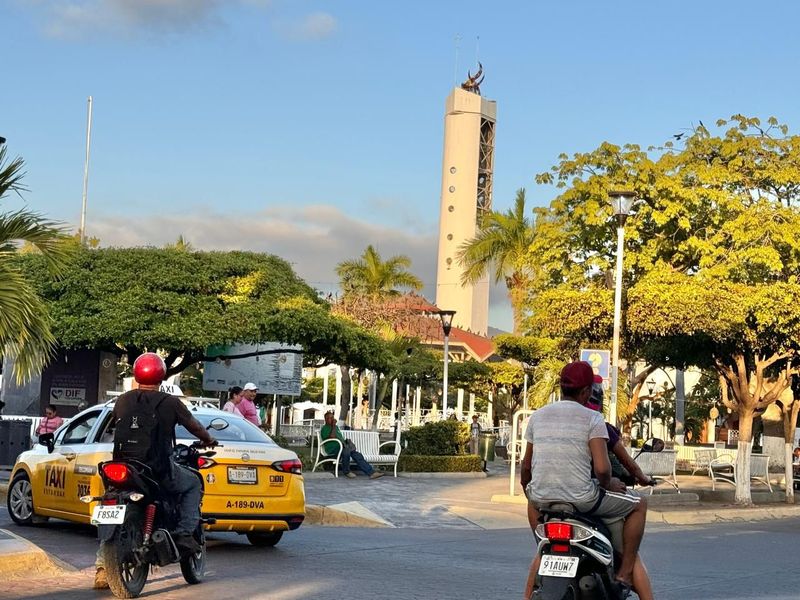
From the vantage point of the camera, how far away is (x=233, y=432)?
1359 cm

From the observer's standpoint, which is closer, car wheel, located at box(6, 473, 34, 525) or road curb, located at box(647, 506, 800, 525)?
car wheel, located at box(6, 473, 34, 525)

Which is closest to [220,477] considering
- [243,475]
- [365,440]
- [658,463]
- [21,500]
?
[243,475]

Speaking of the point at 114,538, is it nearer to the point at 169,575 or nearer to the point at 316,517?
the point at 169,575

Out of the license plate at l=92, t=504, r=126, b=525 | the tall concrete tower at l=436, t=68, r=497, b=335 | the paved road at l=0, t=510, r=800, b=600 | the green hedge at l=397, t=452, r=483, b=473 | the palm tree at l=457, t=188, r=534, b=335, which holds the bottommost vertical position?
the paved road at l=0, t=510, r=800, b=600

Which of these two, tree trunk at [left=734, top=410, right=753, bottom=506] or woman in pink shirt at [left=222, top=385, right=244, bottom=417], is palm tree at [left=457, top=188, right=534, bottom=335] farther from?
woman in pink shirt at [left=222, top=385, right=244, bottom=417]

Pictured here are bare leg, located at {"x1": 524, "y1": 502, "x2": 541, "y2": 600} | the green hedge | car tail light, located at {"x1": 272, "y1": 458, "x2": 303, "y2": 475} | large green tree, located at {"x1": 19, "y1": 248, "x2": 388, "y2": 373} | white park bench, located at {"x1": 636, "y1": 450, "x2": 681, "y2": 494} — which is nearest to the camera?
bare leg, located at {"x1": 524, "y1": 502, "x2": 541, "y2": 600}

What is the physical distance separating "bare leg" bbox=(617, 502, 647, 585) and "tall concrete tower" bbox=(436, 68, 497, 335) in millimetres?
95570

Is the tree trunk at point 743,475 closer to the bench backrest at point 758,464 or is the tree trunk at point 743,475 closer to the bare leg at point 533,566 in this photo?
the bench backrest at point 758,464

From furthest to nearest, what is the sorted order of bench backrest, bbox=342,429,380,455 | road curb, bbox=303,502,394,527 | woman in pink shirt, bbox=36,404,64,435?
bench backrest, bbox=342,429,380,455 < woman in pink shirt, bbox=36,404,64,435 < road curb, bbox=303,502,394,527

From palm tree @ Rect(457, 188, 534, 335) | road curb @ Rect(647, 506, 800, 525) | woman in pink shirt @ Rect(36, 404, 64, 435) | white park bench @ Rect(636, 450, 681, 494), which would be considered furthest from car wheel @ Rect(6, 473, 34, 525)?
palm tree @ Rect(457, 188, 534, 335)

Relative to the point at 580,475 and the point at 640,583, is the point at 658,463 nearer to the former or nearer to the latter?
the point at 640,583

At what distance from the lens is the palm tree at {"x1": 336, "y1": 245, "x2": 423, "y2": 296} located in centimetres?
6550

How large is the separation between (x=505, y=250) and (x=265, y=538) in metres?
38.5

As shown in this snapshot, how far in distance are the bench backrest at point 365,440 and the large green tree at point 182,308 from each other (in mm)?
7008
